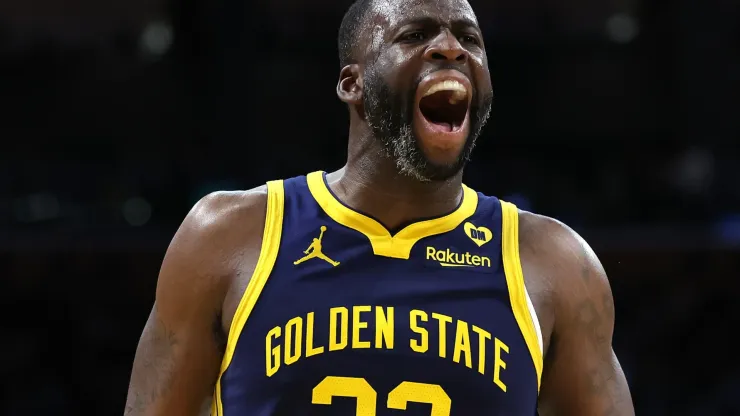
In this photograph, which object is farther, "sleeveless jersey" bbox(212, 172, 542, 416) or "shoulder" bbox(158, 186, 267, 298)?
"shoulder" bbox(158, 186, 267, 298)

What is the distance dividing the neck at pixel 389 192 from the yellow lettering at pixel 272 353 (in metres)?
0.35

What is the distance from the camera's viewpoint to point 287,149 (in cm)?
756

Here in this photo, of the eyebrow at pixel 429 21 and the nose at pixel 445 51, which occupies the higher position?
the eyebrow at pixel 429 21

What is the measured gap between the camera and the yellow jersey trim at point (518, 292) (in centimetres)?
208

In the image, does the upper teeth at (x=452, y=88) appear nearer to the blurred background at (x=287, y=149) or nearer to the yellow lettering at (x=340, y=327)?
the yellow lettering at (x=340, y=327)

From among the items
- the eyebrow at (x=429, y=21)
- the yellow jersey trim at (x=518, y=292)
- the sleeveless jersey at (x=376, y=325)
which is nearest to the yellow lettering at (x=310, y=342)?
the sleeveless jersey at (x=376, y=325)

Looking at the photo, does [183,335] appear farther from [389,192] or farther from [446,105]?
[446,105]

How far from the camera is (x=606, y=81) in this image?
855cm

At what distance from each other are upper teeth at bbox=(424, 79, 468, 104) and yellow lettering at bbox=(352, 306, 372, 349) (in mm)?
461

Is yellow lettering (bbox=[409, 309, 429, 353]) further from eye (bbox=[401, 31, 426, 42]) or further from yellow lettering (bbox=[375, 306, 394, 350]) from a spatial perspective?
eye (bbox=[401, 31, 426, 42])

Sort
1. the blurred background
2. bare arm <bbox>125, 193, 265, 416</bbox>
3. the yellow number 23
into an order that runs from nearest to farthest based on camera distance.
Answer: the yellow number 23 → bare arm <bbox>125, 193, 265, 416</bbox> → the blurred background

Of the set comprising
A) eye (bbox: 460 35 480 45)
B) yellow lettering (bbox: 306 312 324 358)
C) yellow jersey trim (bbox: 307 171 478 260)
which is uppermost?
eye (bbox: 460 35 480 45)

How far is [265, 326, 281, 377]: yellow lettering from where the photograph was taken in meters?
1.99

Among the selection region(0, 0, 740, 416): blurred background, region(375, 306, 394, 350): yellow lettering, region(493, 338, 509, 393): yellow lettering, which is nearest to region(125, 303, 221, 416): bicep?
region(375, 306, 394, 350): yellow lettering
